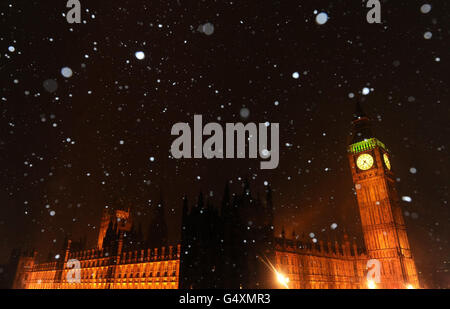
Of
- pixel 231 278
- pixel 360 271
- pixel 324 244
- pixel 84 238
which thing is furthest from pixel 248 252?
pixel 84 238

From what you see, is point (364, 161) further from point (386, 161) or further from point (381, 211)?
point (381, 211)

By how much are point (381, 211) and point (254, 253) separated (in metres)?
47.0

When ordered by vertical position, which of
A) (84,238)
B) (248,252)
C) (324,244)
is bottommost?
(248,252)

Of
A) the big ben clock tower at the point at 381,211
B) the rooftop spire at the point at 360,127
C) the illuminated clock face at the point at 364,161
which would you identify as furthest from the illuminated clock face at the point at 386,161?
the rooftop spire at the point at 360,127

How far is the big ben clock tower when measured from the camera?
208 ft

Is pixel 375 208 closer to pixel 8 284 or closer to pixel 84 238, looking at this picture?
pixel 84 238

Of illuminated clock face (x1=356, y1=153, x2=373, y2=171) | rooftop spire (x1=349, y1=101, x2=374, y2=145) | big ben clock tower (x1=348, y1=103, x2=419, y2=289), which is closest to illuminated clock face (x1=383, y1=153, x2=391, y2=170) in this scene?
big ben clock tower (x1=348, y1=103, x2=419, y2=289)

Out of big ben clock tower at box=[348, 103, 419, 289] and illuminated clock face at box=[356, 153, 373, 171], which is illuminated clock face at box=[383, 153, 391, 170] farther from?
illuminated clock face at box=[356, 153, 373, 171]

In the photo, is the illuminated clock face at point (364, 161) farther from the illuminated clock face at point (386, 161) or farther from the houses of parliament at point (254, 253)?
the illuminated clock face at point (386, 161)

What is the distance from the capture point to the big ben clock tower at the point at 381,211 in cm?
6344

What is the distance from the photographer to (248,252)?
113 feet
